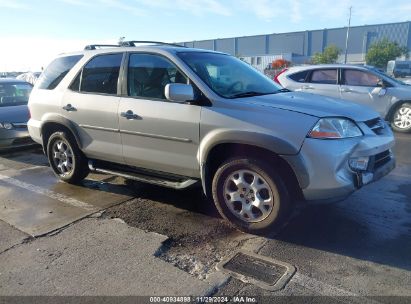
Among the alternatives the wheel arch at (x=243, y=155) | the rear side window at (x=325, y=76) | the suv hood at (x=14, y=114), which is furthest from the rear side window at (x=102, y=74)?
the rear side window at (x=325, y=76)

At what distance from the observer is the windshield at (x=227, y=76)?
408cm

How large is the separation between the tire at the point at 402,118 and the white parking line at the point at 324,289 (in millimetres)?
7326

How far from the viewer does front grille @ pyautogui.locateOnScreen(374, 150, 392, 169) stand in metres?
3.80

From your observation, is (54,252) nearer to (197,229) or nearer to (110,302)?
(110,302)

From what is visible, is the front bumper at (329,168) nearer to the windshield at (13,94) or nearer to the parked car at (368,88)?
the parked car at (368,88)

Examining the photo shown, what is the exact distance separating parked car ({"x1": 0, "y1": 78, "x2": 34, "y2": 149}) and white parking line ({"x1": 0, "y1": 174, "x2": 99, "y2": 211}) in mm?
1644

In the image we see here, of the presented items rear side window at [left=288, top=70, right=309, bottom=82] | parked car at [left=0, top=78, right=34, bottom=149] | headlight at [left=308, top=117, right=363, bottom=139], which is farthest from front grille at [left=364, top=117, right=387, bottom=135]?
parked car at [left=0, top=78, right=34, bottom=149]

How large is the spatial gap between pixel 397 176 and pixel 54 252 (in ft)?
15.5

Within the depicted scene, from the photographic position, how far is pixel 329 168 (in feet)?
11.0

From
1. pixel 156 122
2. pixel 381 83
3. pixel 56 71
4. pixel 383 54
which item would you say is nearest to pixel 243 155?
pixel 156 122

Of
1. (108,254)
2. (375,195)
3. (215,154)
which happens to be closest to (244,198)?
(215,154)

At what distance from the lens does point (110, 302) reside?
2750mm

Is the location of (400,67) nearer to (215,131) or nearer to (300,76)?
(300,76)

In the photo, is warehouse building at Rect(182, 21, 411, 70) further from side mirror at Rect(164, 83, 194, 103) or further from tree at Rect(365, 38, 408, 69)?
side mirror at Rect(164, 83, 194, 103)
